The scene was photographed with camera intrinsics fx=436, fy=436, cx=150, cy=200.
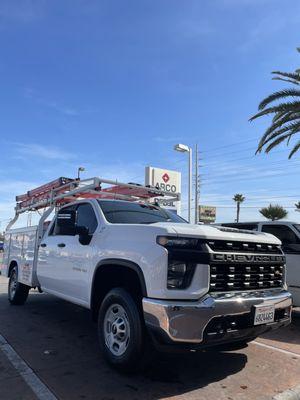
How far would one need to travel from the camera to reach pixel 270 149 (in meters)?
17.0

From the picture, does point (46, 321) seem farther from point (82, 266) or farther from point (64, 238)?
point (82, 266)

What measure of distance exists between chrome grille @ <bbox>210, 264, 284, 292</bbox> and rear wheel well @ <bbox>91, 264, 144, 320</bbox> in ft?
2.63

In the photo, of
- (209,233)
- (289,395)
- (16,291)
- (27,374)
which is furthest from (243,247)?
(16,291)

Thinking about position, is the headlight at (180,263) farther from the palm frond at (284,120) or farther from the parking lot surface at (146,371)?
the palm frond at (284,120)

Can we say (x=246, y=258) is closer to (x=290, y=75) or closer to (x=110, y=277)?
(x=110, y=277)

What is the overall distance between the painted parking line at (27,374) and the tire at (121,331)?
2.68ft

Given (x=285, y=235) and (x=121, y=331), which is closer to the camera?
(x=121, y=331)

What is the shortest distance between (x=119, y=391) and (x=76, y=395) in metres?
0.44

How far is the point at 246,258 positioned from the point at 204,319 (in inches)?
37.5

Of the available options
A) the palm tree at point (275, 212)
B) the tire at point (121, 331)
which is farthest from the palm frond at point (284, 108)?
the palm tree at point (275, 212)

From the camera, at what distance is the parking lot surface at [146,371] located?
4430mm

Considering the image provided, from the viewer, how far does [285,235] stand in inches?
348

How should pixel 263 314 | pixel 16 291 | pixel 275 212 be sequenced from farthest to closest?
pixel 275 212 < pixel 16 291 < pixel 263 314

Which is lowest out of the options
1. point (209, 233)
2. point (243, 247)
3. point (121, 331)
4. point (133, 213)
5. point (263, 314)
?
point (121, 331)
